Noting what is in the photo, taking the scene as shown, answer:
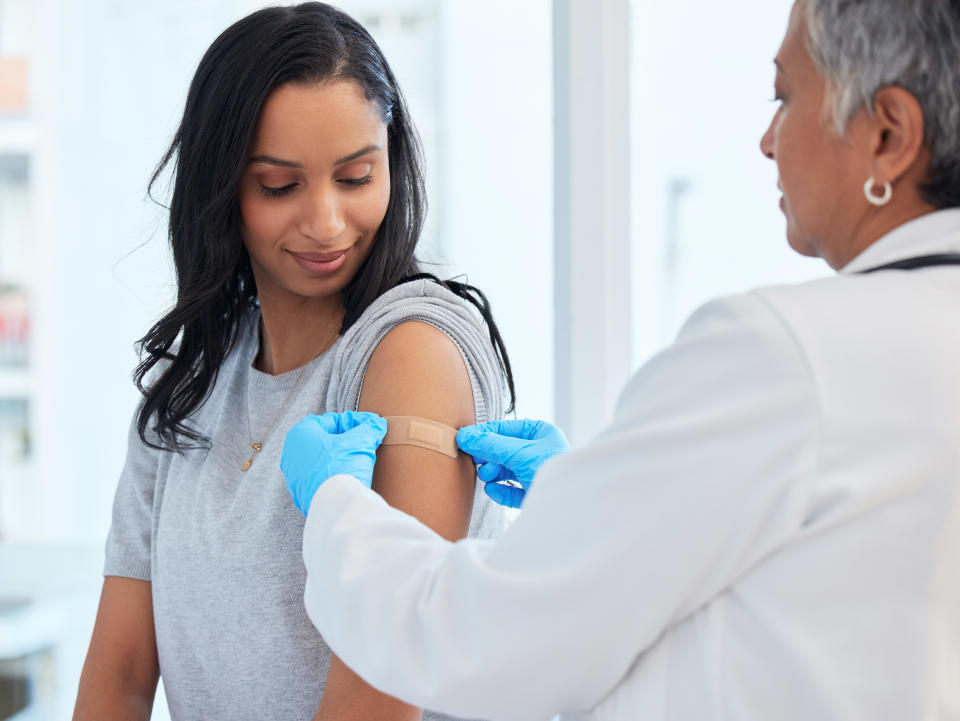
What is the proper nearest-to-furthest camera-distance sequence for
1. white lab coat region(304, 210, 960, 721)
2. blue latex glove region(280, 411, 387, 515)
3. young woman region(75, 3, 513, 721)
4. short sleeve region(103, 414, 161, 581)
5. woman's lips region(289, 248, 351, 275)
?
white lab coat region(304, 210, 960, 721)
blue latex glove region(280, 411, 387, 515)
young woman region(75, 3, 513, 721)
woman's lips region(289, 248, 351, 275)
short sleeve region(103, 414, 161, 581)

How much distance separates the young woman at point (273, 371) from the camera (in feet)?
3.62

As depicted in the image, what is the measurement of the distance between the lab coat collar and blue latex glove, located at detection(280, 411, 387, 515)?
549mm

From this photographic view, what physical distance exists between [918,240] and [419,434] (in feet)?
Answer: 1.85

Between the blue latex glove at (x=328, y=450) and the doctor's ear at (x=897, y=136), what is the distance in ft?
1.95

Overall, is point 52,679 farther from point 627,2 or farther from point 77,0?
point 627,2

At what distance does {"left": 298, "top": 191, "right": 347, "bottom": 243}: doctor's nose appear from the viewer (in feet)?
3.79

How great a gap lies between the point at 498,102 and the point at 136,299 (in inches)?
39.7

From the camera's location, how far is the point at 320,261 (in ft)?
4.00

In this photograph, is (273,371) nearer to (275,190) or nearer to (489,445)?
(275,190)

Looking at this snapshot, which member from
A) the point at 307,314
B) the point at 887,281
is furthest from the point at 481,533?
the point at 887,281

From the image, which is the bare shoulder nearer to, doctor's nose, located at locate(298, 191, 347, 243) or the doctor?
doctor's nose, located at locate(298, 191, 347, 243)

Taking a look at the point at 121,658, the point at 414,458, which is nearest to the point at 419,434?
the point at 414,458

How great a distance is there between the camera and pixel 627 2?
70.4 inches

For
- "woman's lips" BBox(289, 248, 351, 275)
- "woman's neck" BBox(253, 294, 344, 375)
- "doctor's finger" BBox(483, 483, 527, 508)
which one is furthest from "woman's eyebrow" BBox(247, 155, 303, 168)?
"doctor's finger" BBox(483, 483, 527, 508)
